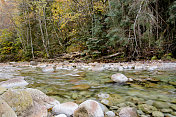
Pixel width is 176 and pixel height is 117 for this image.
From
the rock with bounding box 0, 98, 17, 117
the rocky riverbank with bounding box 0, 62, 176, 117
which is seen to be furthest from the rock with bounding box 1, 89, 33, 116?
the rock with bounding box 0, 98, 17, 117

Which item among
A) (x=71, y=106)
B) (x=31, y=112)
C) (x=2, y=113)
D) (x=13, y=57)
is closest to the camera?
(x=2, y=113)

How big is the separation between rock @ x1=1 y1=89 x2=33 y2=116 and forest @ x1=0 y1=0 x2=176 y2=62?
5.40m

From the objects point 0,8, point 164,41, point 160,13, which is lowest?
point 164,41

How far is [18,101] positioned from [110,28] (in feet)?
23.0

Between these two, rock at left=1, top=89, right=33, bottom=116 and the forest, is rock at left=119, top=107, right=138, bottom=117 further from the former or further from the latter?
the forest

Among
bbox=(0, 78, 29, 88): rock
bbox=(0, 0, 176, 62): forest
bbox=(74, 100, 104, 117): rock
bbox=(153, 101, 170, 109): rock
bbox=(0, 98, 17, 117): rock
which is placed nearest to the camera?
bbox=(0, 98, 17, 117): rock

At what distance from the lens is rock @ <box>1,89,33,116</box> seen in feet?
4.21

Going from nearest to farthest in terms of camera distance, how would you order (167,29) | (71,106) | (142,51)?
1. (71,106)
2. (167,29)
3. (142,51)

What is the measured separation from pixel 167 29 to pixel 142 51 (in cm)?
169

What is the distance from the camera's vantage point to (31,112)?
52.1 inches

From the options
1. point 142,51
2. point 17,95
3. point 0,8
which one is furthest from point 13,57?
point 17,95

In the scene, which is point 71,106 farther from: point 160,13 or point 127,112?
point 160,13

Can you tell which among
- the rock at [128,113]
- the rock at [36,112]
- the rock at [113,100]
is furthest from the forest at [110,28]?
the rock at [36,112]

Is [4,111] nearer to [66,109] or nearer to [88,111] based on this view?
[66,109]
